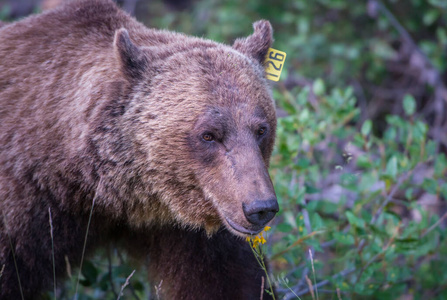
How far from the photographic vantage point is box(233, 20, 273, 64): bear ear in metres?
4.05

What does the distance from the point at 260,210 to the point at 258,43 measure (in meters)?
1.51

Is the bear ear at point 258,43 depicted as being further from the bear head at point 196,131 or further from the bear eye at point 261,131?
the bear eye at point 261,131

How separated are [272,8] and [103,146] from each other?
211 inches

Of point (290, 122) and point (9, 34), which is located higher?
point (9, 34)

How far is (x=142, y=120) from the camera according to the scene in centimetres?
353

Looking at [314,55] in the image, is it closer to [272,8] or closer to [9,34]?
[272,8]

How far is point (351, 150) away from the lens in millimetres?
7133

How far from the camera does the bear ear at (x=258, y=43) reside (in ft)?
13.3

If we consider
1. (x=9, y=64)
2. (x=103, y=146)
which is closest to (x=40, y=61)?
(x=9, y=64)

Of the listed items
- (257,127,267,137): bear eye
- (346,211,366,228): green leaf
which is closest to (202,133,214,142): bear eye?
(257,127,267,137): bear eye

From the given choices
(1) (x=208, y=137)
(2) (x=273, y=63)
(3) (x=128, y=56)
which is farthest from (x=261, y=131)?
(3) (x=128, y=56)

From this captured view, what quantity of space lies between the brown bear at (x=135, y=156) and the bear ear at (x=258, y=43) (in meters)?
0.17

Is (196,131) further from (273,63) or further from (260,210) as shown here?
(273,63)

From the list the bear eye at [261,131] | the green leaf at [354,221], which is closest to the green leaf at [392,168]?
the green leaf at [354,221]
